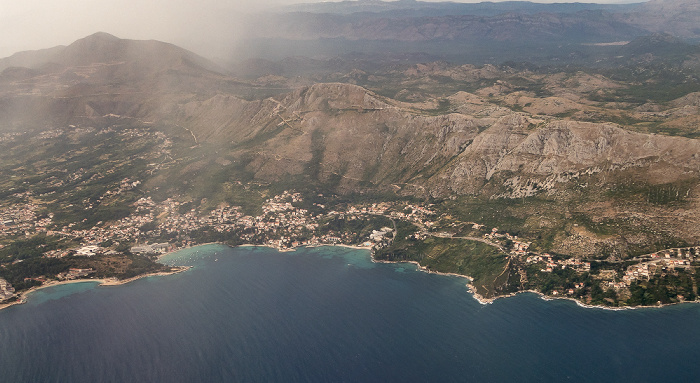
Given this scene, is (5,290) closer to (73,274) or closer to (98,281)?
(73,274)

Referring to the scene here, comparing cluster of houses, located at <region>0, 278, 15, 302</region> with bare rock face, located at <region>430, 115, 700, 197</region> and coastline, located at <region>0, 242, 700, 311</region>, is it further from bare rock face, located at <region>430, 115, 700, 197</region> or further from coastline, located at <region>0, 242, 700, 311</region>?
bare rock face, located at <region>430, 115, 700, 197</region>

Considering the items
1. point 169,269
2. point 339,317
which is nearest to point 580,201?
point 339,317

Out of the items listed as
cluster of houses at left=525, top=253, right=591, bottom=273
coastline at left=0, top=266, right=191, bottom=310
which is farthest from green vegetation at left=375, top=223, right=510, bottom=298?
coastline at left=0, top=266, right=191, bottom=310

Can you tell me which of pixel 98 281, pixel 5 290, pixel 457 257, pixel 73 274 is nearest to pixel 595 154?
pixel 457 257

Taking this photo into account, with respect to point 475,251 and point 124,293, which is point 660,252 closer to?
point 475,251

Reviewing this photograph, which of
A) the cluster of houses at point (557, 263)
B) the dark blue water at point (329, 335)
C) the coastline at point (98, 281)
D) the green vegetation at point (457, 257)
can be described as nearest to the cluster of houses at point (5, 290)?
Result: the coastline at point (98, 281)

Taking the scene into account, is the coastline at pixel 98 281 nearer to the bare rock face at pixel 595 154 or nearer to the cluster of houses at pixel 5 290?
the cluster of houses at pixel 5 290

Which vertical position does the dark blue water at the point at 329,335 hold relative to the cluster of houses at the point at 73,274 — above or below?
below

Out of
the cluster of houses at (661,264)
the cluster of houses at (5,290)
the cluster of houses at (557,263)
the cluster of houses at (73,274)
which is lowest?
the cluster of houses at (557,263)

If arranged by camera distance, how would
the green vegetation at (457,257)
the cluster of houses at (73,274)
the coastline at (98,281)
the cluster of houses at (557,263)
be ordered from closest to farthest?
the cluster of houses at (557,263) → the green vegetation at (457,257) → the coastline at (98,281) → the cluster of houses at (73,274)

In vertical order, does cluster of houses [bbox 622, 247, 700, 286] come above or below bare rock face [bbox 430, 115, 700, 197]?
below
